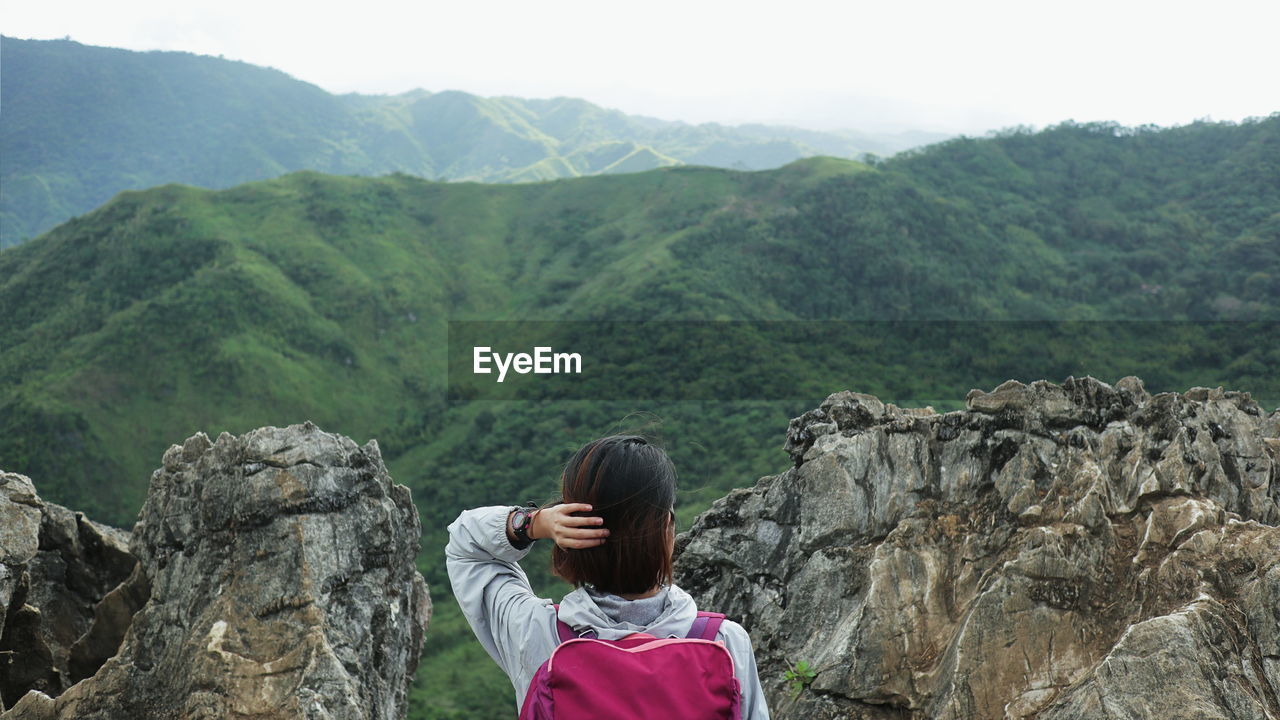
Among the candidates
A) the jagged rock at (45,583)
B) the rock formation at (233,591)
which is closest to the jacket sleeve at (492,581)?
the rock formation at (233,591)

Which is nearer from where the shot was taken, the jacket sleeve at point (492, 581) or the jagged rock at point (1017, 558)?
the jacket sleeve at point (492, 581)

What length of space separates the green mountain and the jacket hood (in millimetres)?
30607

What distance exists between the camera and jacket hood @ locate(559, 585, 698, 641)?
8.84ft

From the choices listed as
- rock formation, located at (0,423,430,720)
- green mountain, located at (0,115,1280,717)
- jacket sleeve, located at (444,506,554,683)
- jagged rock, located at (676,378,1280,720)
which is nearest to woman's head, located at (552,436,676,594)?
jacket sleeve, located at (444,506,554,683)

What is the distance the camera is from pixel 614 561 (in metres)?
2.73

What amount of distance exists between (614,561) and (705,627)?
1.11ft

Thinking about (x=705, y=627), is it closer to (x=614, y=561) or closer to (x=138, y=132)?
(x=614, y=561)

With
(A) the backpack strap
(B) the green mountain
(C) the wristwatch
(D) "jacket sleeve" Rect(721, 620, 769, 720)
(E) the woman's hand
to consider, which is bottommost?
(B) the green mountain

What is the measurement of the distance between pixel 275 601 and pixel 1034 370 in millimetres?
55097

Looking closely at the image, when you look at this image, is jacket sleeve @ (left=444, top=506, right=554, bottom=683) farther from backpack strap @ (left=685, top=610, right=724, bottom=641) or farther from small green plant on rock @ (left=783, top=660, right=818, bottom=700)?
small green plant on rock @ (left=783, top=660, right=818, bottom=700)

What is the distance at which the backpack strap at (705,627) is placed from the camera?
2678mm

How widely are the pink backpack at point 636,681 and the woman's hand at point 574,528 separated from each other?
28cm

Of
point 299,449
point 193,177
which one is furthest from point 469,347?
point 193,177

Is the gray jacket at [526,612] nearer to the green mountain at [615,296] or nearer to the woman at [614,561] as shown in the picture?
the woman at [614,561]
